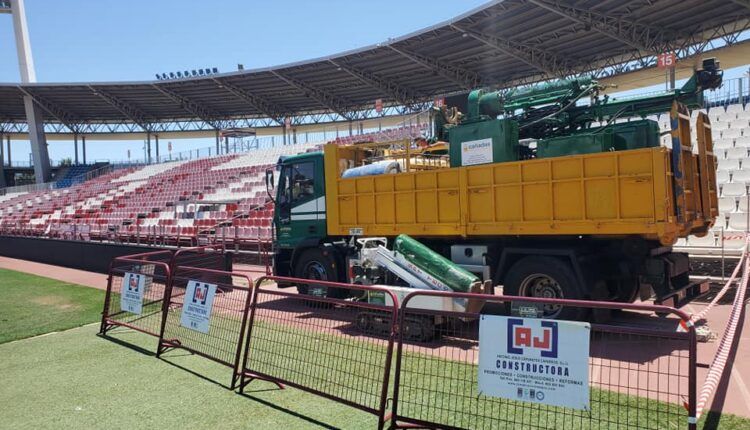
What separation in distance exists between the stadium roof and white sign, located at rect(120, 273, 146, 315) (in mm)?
21956

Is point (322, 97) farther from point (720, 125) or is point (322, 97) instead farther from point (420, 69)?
point (720, 125)

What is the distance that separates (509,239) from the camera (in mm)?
8180

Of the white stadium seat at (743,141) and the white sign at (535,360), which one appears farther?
the white stadium seat at (743,141)

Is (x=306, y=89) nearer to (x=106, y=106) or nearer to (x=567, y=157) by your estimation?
(x=106, y=106)

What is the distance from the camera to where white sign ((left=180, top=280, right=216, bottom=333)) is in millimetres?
6289

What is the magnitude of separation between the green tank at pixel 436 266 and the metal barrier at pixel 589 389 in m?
0.66

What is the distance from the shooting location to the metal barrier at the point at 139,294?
7.95 m

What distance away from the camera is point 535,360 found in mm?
3613

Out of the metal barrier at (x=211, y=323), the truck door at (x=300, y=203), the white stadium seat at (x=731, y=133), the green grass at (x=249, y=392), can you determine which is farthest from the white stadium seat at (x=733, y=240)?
the metal barrier at (x=211, y=323)

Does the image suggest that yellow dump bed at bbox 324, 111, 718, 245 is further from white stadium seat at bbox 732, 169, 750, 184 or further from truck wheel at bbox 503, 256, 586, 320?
white stadium seat at bbox 732, 169, 750, 184

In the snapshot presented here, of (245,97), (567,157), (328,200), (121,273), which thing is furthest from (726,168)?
(245,97)

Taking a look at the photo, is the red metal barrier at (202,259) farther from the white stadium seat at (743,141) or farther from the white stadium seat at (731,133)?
the white stadium seat at (731,133)

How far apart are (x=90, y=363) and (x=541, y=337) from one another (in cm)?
577

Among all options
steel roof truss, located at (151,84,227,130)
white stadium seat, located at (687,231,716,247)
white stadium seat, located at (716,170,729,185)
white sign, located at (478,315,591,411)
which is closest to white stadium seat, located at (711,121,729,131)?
white stadium seat, located at (716,170,729,185)
